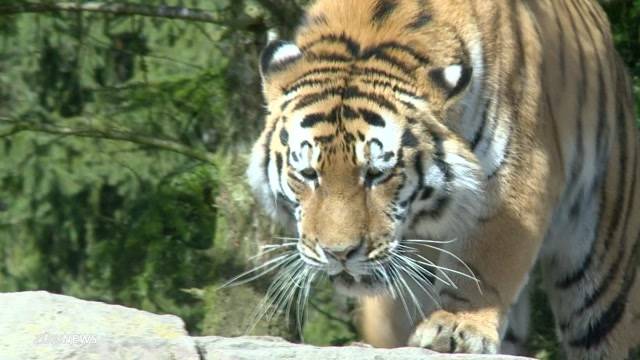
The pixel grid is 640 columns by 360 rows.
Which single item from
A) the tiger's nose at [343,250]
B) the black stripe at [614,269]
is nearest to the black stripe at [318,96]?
the tiger's nose at [343,250]

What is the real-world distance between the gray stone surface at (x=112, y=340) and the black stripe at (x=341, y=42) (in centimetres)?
123

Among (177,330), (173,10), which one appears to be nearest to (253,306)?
(173,10)

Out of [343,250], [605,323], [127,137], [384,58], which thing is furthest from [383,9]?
[127,137]

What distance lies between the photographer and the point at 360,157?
203 inches

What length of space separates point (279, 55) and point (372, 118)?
1.61 ft

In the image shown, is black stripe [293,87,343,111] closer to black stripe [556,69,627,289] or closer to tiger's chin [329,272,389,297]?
tiger's chin [329,272,389,297]

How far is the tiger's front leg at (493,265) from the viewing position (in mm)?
5535

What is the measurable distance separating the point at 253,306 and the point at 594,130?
6.54 ft

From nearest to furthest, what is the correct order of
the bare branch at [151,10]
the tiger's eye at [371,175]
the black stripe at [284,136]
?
the tiger's eye at [371,175] → the black stripe at [284,136] → the bare branch at [151,10]

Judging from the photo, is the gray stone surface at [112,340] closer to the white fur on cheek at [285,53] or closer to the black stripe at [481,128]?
the black stripe at [481,128]

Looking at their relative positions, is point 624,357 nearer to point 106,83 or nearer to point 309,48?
point 309,48

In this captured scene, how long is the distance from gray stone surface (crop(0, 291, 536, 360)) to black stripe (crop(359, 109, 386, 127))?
844mm

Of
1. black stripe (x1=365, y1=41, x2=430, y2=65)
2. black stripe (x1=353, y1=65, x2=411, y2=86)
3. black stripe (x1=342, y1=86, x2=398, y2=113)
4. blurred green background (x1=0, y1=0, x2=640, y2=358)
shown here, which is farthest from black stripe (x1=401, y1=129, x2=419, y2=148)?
blurred green background (x1=0, y1=0, x2=640, y2=358)

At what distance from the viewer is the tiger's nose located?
5.05m
